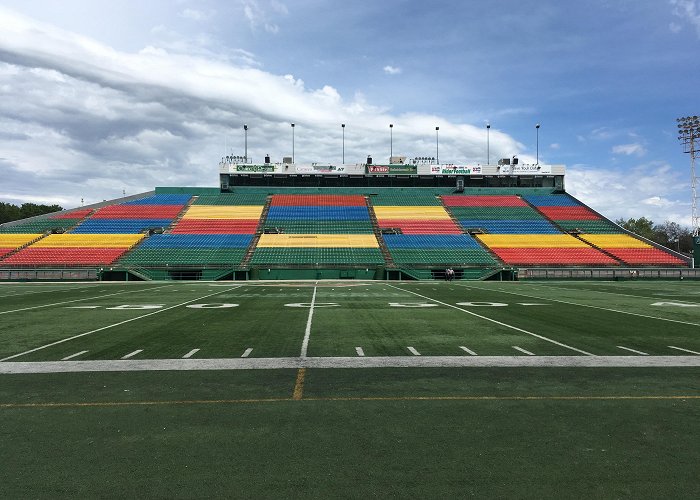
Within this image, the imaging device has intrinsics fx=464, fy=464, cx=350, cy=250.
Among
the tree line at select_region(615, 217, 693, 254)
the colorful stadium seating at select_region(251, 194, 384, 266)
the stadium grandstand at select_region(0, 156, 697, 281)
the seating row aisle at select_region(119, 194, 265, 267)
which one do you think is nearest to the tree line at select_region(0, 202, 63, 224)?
the stadium grandstand at select_region(0, 156, 697, 281)

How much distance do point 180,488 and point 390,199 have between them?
69833mm

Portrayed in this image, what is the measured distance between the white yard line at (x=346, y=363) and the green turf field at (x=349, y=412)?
7cm

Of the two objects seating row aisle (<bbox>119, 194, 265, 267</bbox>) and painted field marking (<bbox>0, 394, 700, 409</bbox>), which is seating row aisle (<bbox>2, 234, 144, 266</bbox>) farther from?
painted field marking (<bbox>0, 394, 700, 409</bbox>)

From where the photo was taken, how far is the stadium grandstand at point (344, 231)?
160 ft

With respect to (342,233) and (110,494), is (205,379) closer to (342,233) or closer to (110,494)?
(110,494)

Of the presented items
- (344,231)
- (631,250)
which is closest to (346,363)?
(344,231)

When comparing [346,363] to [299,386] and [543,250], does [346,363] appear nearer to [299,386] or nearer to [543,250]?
[299,386]

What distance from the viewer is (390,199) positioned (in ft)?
241

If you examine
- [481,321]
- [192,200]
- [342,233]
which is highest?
[192,200]

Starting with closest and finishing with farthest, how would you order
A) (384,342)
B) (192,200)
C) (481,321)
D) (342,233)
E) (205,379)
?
(205,379)
(384,342)
(481,321)
(342,233)
(192,200)

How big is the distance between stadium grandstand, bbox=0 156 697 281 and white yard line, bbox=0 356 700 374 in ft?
124

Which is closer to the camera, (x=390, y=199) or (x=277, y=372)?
(x=277, y=372)

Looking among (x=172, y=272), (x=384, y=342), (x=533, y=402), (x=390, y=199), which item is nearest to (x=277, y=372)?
(x=384, y=342)

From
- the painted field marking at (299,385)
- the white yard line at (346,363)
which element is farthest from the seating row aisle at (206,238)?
the painted field marking at (299,385)
